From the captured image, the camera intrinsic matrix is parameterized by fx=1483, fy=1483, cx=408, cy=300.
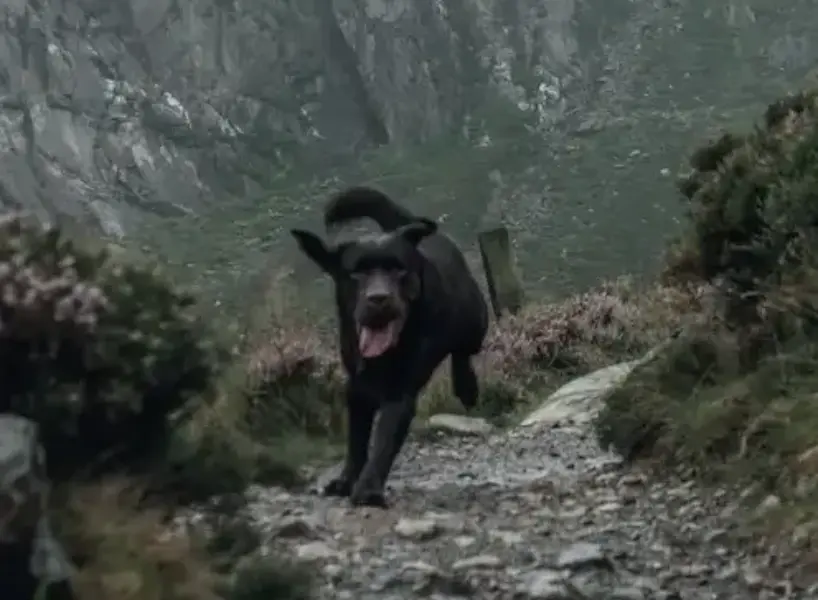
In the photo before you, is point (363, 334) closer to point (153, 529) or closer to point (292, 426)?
point (153, 529)

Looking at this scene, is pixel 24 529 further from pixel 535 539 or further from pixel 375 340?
pixel 375 340

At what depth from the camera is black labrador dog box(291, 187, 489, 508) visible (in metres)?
6.69

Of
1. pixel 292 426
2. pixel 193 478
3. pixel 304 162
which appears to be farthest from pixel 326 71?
pixel 193 478

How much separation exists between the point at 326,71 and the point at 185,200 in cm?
1762

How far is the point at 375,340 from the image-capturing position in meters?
6.76

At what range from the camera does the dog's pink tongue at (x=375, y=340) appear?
22.2 ft

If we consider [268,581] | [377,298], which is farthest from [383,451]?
[268,581]

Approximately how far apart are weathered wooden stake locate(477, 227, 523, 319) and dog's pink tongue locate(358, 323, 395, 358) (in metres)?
9.74

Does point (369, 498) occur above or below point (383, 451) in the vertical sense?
below

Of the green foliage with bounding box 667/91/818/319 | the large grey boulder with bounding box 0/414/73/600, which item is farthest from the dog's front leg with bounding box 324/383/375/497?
the large grey boulder with bounding box 0/414/73/600

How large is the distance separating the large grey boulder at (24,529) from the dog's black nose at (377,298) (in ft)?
10.5

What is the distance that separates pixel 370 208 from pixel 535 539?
121 inches

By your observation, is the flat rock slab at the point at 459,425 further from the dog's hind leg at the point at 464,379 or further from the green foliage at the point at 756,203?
the green foliage at the point at 756,203

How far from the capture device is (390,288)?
665 cm
